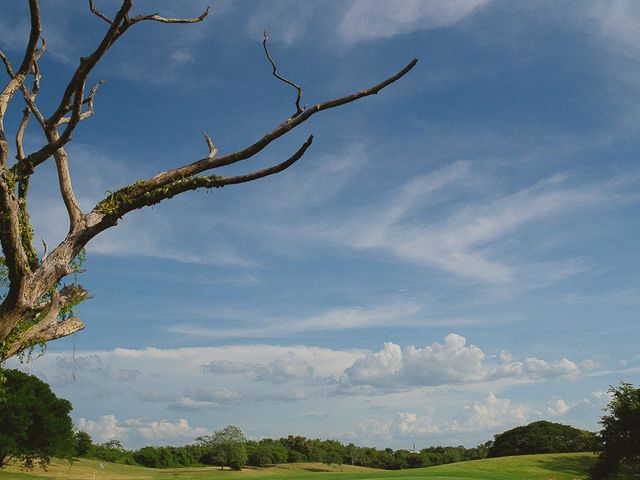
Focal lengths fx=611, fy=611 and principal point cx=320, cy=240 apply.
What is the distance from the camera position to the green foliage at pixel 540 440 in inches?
3905

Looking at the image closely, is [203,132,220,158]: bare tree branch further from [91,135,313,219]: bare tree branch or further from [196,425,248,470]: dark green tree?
[196,425,248,470]: dark green tree

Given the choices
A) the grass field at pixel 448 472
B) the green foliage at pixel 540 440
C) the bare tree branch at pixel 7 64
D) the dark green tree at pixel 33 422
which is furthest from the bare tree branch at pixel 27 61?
the green foliage at pixel 540 440

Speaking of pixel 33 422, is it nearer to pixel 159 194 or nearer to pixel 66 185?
pixel 66 185

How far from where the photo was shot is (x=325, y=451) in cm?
11656

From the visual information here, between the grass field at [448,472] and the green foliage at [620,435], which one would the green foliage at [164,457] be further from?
the green foliage at [620,435]

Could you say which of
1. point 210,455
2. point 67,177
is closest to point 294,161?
point 67,177

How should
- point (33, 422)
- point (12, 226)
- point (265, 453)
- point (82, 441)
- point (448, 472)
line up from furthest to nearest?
point (265, 453) → point (82, 441) → point (448, 472) → point (33, 422) → point (12, 226)

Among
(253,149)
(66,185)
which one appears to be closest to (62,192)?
(66,185)

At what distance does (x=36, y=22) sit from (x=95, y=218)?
361cm

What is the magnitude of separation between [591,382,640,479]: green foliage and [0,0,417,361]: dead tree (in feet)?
166

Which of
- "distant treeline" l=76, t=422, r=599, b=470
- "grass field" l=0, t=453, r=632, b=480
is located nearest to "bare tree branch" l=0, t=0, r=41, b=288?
"grass field" l=0, t=453, r=632, b=480

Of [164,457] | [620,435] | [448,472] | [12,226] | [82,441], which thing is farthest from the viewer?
[164,457]

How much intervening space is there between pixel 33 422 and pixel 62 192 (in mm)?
58818

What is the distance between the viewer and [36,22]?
10.8m
